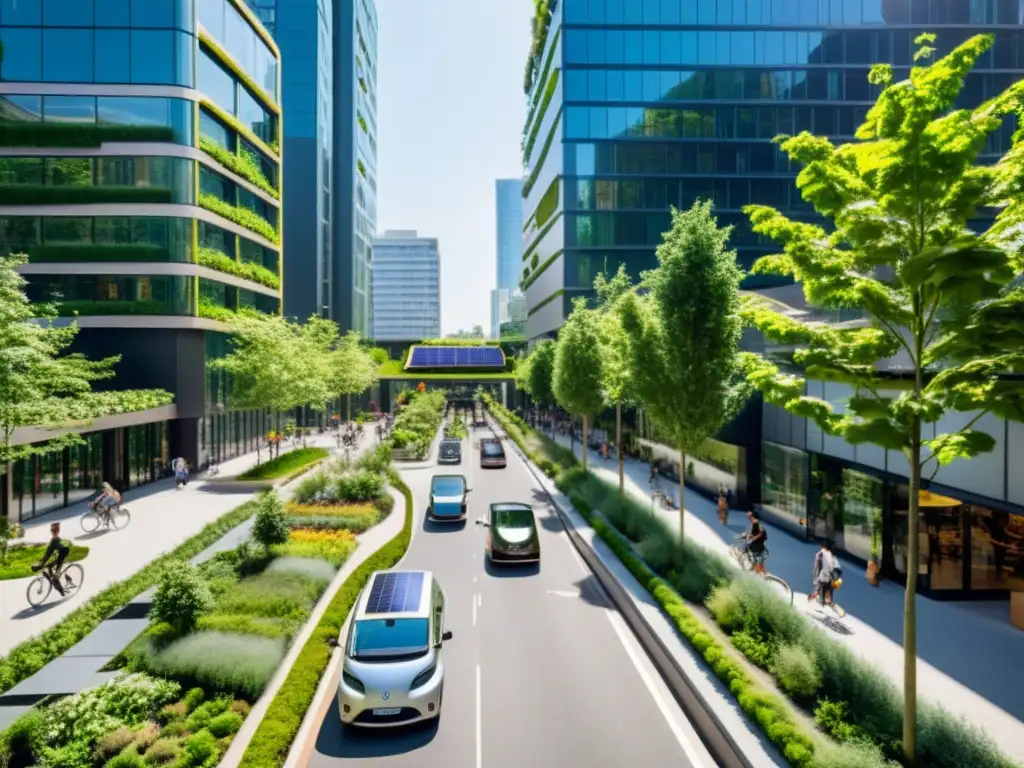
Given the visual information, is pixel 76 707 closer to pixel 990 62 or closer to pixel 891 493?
pixel 891 493

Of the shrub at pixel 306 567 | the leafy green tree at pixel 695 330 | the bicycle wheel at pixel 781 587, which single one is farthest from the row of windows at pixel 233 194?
the bicycle wheel at pixel 781 587

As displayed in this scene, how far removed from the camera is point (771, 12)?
60469mm

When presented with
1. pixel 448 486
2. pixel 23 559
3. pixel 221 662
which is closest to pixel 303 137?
pixel 448 486

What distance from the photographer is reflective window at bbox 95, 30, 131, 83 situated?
3412cm

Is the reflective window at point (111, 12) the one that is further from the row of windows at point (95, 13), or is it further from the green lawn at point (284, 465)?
the green lawn at point (284, 465)

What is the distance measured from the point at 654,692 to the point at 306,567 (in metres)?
9.49

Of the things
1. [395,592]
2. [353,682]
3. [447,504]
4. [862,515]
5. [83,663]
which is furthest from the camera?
[447,504]

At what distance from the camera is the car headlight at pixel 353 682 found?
33.2 feet

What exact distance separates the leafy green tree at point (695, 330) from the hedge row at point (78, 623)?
1342 centimetres

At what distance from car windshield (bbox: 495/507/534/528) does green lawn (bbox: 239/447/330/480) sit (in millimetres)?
17224

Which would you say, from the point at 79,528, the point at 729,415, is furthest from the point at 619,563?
the point at 79,528

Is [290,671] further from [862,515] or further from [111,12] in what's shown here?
[111,12]

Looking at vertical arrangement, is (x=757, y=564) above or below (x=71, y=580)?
above

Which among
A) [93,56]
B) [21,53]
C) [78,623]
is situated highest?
[93,56]
